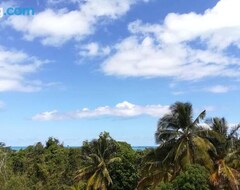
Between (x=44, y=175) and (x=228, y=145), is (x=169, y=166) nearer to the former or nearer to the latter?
(x=228, y=145)

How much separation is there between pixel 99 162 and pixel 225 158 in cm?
1767

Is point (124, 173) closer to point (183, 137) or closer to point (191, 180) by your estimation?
point (183, 137)

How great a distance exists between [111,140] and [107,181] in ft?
16.3

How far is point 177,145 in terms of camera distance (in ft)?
94.9

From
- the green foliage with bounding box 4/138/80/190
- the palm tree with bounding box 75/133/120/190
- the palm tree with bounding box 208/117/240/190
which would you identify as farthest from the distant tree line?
the green foliage with bounding box 4/138/80/190

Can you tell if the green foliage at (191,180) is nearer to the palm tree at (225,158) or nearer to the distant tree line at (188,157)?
the distant tree line at (188,157)

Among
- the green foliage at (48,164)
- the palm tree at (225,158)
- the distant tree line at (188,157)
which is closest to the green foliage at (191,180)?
the distant tree line at (188,157)

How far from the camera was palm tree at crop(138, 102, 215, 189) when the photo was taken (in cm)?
2845

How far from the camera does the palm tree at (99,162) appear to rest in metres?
43.8

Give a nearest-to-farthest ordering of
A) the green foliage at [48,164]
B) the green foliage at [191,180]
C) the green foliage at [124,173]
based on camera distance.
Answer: the green foliage at [191,180] → the green foliage at [124,173] → the green foliage at [48,164]

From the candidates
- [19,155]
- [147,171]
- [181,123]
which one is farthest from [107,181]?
[19,155]

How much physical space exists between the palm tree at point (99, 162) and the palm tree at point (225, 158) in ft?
46.6

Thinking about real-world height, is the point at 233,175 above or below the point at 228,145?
below

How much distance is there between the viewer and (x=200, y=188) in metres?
25.8
